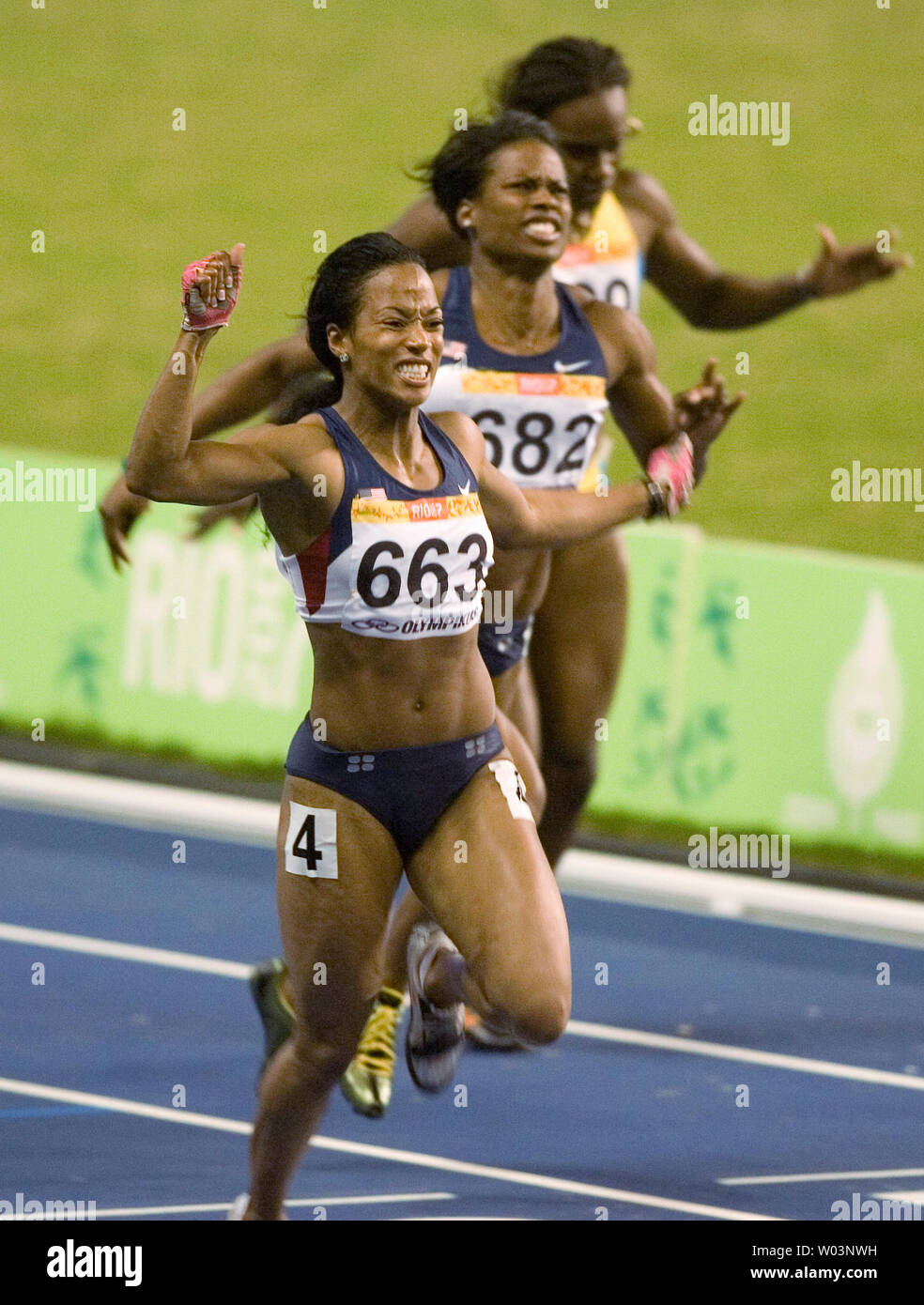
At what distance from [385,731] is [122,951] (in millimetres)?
4546

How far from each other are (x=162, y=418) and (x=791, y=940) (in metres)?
5.92

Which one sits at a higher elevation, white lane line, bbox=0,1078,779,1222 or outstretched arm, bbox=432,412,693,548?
outstretched arm, bbox=432,412,693,548

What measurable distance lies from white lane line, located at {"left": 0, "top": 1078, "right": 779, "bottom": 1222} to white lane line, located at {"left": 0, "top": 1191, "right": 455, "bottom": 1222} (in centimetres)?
29

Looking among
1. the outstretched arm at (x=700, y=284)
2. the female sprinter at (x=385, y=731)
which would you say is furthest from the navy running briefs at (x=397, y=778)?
the outstretched arm at (x=700, y=284)

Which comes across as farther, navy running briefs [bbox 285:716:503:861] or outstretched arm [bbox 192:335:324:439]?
outstretched arm [bbox 192:335:324:439]

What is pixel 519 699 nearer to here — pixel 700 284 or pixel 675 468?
pixel 675 468

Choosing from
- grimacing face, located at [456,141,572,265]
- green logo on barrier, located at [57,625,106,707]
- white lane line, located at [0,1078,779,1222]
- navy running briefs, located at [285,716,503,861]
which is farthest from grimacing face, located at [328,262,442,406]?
green logo on barrier, located at [57,625,106,707]

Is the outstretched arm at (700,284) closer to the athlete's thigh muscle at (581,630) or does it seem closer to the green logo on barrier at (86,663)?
the athlete's thigh muscle at (581,630)

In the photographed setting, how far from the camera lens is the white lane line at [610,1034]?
8.98 meters

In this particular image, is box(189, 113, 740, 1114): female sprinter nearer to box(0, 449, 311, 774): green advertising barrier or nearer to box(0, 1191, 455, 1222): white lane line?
box(0, 1191, 455, 1222): white lane line

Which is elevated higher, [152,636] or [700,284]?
[700,284]

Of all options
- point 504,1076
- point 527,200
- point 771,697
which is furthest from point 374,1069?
point 771,697

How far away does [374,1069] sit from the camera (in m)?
7.79

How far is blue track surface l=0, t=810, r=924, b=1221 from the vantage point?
743 cm
